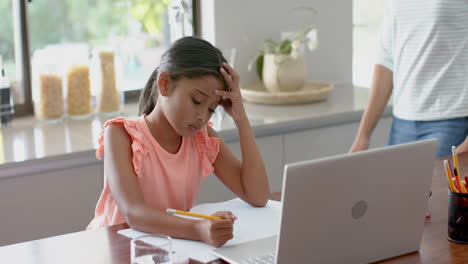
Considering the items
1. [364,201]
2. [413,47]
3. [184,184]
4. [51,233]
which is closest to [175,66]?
[184,184]

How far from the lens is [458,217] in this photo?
1.48 meters

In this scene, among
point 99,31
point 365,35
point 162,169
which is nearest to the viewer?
point 162,169

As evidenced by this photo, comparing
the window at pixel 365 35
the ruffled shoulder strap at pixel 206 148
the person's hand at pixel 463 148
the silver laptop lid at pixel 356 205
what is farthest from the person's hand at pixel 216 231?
the window at pixel 365 35

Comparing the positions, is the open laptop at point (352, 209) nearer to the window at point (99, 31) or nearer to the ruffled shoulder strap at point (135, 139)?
the ruffled shoulder strap at point (135, 139)

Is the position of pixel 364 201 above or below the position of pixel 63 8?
below

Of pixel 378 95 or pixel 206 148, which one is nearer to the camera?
pixel 206 148

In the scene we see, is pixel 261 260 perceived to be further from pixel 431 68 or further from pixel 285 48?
pixel 285 48

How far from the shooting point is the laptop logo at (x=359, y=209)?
4.29 feet

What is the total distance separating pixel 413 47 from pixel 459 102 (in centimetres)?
24

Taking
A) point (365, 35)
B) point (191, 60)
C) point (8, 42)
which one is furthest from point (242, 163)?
point (365, 35)

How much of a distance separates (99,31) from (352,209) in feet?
6.92

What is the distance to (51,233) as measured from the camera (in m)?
2.27

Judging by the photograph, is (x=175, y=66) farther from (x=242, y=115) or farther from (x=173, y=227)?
(x=173, y=227)

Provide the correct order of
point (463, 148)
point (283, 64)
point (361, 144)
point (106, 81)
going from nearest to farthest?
point (463, 148) → point (361, 144) → point (106, 81) → point (283, 64)
